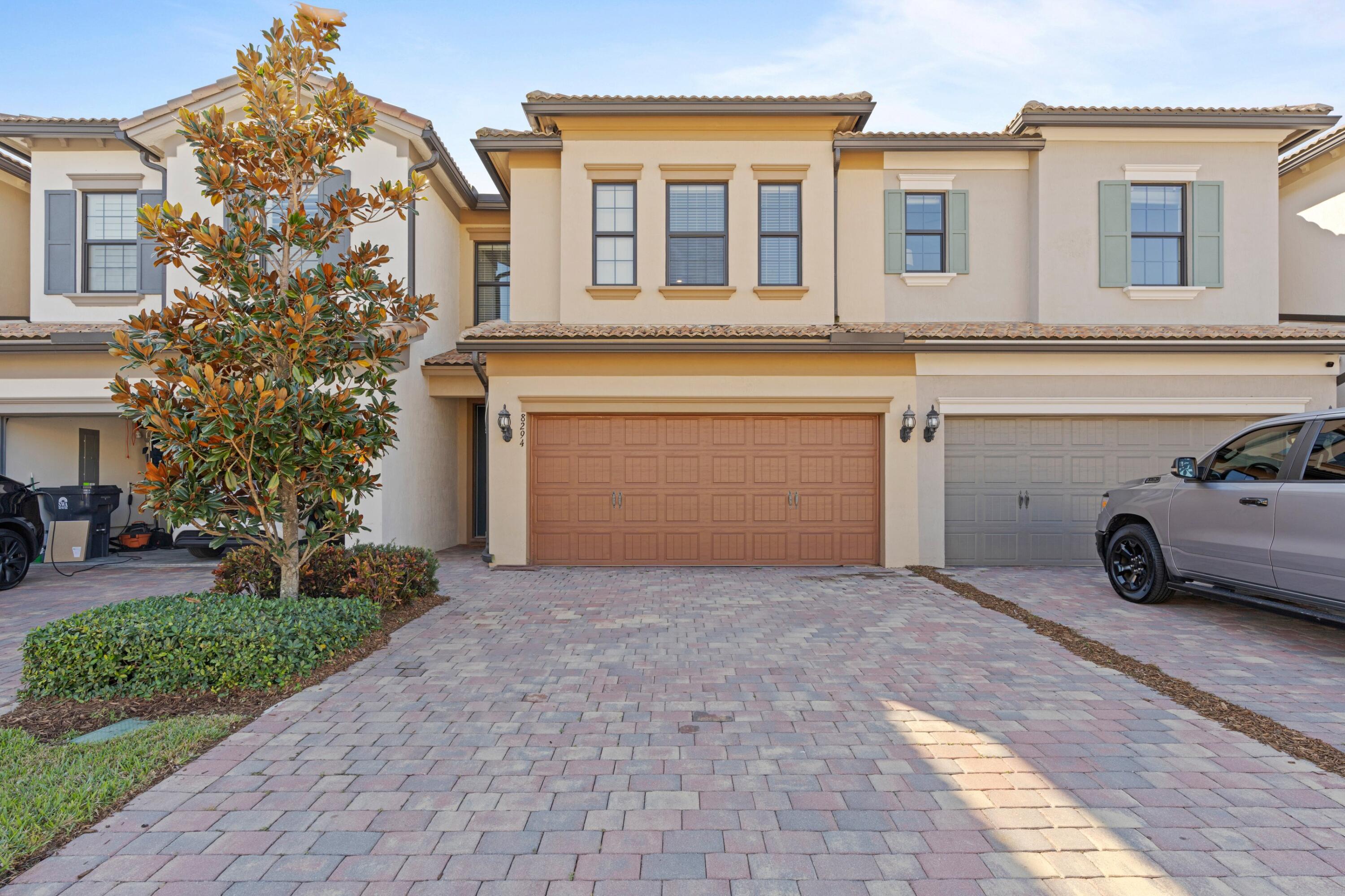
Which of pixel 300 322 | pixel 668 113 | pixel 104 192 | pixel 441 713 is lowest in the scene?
pixel 441 713

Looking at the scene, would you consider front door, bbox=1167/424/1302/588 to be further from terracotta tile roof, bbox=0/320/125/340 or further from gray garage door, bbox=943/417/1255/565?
terracotta tile roof, bbox=0/320/125/340

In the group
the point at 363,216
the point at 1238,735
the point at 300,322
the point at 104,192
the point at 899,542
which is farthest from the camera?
the point at 104,192

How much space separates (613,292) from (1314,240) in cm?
1233

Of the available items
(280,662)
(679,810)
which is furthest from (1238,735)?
(280,662)

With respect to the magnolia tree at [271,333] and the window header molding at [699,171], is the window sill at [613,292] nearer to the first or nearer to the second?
the window header molding at [699,171]

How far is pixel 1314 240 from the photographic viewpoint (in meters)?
12.2

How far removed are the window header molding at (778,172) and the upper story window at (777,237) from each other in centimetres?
12

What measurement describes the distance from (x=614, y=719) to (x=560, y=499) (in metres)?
6.65

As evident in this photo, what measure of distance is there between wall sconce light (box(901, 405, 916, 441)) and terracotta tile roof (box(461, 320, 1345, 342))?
110cm

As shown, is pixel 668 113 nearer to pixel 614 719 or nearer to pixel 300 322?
pixel 300 322

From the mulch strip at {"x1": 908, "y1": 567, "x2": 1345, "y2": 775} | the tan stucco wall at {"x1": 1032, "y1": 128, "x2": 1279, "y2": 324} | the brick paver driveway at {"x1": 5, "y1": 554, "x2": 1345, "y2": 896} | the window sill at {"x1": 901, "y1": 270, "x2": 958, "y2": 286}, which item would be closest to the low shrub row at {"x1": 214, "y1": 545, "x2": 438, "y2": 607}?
the brick paver driveway at {"x1": 5, "y1": 554, "x2": 1345, "y2": 896}

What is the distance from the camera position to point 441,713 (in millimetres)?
4578

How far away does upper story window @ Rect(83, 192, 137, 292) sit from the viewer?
Answer: 1173 cm

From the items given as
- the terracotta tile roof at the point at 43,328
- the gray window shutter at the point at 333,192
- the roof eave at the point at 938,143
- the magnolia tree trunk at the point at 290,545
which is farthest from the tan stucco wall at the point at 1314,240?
the terracotta tile roof at the point at 43,328
